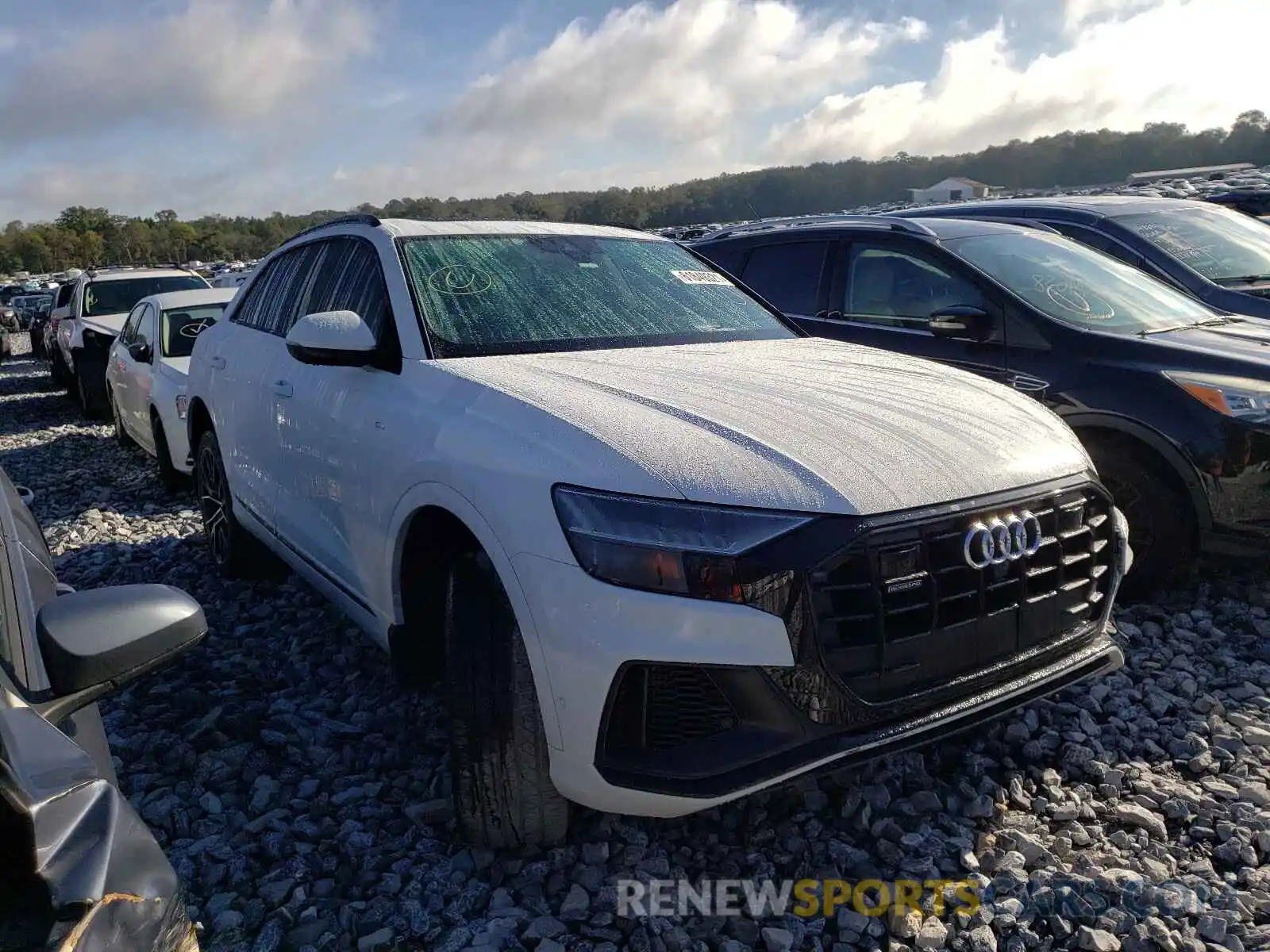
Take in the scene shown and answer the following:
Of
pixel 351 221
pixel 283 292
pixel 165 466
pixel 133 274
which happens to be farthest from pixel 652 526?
pixel 133 274

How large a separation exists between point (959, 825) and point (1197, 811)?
27.7 inches

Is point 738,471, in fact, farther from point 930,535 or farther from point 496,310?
point 496,310

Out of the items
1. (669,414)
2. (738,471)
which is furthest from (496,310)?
(738,471)

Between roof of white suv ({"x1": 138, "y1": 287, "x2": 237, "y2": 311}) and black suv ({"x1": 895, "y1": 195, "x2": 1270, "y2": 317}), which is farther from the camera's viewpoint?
roof of white suv ({"x1": 138, "y1": 287, "x2": 237, "y2": 311})

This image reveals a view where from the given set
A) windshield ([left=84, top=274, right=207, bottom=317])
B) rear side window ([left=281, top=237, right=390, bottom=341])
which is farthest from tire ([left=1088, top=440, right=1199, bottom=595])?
windshield ([left=84, top=274, right=207, bottom=317])

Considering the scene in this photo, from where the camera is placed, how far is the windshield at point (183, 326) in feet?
23.7

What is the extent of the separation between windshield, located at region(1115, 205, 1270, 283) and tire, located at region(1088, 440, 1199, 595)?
2.92 metres

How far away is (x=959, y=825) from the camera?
8.96ft

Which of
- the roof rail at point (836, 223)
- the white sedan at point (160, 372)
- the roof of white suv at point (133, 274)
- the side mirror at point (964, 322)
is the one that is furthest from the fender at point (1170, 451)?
the roof of white suv at point (133, 274)

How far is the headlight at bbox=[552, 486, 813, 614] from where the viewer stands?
82.0 inches

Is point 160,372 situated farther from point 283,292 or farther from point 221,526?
point 283,292

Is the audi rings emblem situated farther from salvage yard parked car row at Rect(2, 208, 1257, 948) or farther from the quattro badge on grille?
the quattro badge on grille

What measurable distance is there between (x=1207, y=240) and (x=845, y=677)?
6.23 m

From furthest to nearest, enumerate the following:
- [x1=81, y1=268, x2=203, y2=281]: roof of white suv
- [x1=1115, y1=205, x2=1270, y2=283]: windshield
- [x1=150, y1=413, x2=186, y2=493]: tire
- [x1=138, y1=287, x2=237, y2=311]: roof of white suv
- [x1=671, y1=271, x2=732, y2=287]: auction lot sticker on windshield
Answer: [x1=81, y1=268, x2=203, y2=281]: roof of white suv < [x1=138, y1=287, x2=237, y2=311]: roof of white suv < [x1=150, y1=413, x2=186, y2=493]: tire < [x1=1115, y1=205, x2=1270, y2=283]: windshield < [x1=671, y1=271, x2=732, y2=287]: auction lot sticker on windshield
